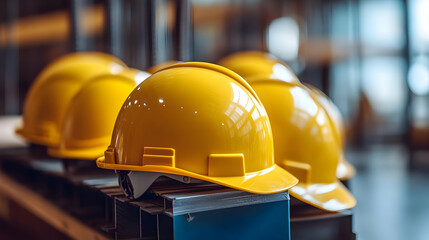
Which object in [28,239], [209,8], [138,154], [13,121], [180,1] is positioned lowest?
Result: [28,239]

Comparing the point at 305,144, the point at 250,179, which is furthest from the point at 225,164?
the point at 305,144

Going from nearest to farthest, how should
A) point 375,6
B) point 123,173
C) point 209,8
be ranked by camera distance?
point 123,173, point 209,8, point 375,6

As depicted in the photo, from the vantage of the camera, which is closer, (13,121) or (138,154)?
(138,154)

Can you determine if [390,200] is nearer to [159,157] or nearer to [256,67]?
[256,67]

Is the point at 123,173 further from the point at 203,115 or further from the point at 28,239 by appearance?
the point at 28,239

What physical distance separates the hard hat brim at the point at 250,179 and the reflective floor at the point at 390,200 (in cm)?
168

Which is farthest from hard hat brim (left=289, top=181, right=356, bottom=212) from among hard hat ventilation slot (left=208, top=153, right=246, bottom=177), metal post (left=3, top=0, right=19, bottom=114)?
metal post (left=3, top=0, right=19, bottom=114)

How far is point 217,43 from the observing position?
925 centimetres

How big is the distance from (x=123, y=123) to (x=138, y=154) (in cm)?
15

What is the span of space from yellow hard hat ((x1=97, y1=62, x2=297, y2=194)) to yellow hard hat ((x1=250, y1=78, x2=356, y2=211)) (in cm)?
25

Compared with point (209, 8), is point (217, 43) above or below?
below

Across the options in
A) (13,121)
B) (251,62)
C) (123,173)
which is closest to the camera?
(123,173)

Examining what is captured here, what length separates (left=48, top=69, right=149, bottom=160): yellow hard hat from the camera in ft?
8.33

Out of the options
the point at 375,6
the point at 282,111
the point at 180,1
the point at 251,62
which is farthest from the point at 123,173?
the point at 375,6
